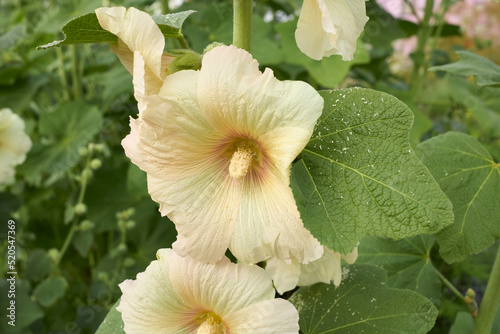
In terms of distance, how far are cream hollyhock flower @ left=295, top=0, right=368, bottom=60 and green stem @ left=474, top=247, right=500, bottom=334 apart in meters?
0.39

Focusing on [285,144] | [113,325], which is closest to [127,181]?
[113,325]

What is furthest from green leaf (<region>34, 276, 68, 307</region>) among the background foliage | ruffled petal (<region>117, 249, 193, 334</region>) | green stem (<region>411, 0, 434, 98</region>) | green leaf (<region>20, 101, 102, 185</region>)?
green stem (<region>411, 0, 434, 98</region>)

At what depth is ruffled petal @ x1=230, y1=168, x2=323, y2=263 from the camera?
0.46 metres

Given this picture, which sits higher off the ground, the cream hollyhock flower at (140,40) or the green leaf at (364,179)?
the cream hollyhock flower at (140,40)

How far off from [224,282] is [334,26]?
0.85 ft

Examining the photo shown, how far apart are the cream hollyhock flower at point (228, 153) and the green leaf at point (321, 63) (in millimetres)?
682

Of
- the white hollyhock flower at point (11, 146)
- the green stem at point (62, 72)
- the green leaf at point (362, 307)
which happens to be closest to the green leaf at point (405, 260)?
the green leaf at point (362, 307)

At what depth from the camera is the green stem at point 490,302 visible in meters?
0.67

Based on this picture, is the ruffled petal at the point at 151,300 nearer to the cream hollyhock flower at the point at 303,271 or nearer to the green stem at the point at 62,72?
the cream hollyhock flower at the point at 303,271

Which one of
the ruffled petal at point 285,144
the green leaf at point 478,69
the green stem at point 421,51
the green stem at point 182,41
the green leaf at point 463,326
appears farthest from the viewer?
the green stem at point 421,51

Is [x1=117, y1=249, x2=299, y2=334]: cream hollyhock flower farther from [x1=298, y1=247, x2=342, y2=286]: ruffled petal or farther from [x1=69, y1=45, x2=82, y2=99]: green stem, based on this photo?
[x1=69, y1=45, x2=82, y2=99]: green stem

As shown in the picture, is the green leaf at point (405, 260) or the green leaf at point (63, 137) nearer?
the green leaf at point (405, 260)

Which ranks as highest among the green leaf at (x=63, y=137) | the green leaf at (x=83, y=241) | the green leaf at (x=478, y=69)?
the green leaf at (x=478, y=69)

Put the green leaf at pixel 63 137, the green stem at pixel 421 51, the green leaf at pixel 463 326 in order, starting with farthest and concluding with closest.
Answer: the green stem at pixel 421 51 → the green leaf at pixel 63 137 → the green leaf at pixel 463 326
